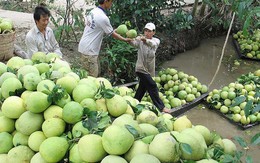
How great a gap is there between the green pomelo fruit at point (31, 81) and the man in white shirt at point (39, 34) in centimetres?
166

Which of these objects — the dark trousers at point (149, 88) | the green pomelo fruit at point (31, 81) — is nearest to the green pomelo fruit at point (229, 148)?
the green pomelo fruit at point (31, 81)

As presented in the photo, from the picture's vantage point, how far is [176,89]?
5.20 meters

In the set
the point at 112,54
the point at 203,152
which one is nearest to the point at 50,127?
the point at 203,152

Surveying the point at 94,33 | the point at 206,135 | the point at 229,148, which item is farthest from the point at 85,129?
the point at 94,33

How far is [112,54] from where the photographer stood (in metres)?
5.10

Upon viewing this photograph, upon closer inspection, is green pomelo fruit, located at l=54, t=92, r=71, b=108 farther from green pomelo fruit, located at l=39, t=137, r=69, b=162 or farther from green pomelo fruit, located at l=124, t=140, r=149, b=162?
green pomelo fruit, located at l=124, t=140, r=149, b=162

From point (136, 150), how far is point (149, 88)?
10.2ft

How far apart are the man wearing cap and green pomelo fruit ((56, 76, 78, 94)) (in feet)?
7.85

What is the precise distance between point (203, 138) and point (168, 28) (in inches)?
211

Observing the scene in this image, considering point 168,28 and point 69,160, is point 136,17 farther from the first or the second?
point 69,160

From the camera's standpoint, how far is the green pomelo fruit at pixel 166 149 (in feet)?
4.84

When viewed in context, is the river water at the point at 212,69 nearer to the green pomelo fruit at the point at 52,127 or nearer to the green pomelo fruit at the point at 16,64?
the green pomelo fruit at the point at 16,64

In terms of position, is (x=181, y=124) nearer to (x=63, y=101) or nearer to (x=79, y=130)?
(x=79, y=130)

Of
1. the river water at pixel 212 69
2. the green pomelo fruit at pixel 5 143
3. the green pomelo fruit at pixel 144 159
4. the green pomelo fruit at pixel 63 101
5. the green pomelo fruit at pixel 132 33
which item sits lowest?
the river water at pixel 212 69
